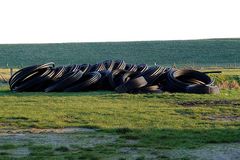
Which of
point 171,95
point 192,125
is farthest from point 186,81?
point 192,125

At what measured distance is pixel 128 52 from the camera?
11800 centimetres

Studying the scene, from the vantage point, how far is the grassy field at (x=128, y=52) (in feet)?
347

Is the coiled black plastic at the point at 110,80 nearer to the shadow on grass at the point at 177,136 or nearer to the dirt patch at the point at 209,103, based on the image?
the dirt patch at the point at 209,103

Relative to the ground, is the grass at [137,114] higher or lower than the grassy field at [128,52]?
lower

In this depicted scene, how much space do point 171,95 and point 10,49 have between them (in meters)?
99.6

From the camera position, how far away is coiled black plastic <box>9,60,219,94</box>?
91.8 feet

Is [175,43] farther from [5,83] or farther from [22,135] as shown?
[22,135]

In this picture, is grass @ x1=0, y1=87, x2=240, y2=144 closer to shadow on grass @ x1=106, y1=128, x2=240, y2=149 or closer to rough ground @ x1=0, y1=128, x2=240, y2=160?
shadow on grass @ x1=106, y1=128, x2=240, y2=149

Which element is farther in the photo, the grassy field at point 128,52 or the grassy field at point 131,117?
the grassy field at point 128,52

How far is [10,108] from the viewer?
2098 cm

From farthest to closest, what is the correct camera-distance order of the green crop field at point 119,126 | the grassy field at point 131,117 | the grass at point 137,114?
the grass at point 137,114 → the grassy field at point 131,117 → the green crop field at point 119,126

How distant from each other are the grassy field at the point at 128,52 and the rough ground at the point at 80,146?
8569 centimetres

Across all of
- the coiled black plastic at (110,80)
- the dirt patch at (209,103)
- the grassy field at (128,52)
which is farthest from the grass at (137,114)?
the grassy field at (128,52)

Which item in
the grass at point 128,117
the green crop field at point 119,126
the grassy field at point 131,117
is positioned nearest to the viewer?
the green crop field at point 119,126
